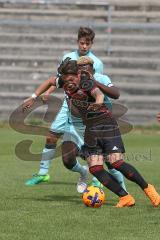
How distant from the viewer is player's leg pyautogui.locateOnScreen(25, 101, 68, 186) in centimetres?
1057

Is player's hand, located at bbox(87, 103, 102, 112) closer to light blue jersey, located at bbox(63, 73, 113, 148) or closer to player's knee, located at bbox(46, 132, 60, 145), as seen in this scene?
light blue jersey, located at bbox(63, 73, 113, 148)

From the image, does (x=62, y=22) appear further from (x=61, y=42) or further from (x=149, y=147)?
(x=149, y=147)

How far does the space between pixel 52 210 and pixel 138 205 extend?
108 centimetres

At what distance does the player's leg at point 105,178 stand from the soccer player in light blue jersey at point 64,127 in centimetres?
82

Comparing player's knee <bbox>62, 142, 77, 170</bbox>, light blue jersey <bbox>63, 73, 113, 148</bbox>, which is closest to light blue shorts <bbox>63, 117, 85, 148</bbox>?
light blue jersey <bbox>63, 73, 113, 148</bbox>

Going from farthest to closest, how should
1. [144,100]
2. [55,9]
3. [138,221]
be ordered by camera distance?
[55,9], [144,100], [138,221]

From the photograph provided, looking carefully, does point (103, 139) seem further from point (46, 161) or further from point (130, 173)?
point (46, 161)

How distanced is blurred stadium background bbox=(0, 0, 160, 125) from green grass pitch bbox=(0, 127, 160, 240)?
8222 millimetres

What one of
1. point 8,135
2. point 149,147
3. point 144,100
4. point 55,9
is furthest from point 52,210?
point 55,9

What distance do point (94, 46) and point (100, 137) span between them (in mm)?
14217

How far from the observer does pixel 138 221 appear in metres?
7.39

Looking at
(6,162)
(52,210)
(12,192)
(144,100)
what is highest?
(52,210)

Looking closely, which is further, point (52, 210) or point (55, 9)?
point (55, 9)

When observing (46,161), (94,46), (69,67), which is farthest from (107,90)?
(94,46)
